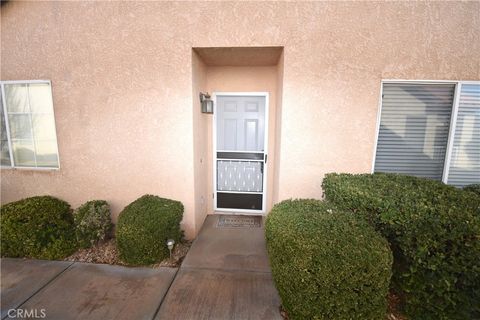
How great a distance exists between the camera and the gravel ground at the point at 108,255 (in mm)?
2908

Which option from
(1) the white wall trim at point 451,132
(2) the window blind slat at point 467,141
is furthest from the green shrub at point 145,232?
(2) the window blind slat at point 467,141

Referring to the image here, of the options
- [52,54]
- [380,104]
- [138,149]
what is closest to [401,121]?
[380,104]

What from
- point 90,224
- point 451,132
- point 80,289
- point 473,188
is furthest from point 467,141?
point 90,224

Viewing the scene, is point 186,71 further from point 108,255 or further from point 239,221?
point 108,255

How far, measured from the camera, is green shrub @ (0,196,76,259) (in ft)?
9.58

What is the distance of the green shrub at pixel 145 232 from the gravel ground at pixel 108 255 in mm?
114

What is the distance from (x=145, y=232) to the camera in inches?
108

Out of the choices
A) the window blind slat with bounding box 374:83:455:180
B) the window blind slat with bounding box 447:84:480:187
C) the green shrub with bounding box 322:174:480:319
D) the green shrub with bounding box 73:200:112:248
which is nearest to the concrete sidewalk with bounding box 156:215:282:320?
the green shrub with bounding box 322:174:480:319

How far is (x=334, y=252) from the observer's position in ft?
5.47

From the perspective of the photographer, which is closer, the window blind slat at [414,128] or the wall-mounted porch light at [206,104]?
the window blind slat at [414,128]

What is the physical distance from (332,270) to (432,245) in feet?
3.01

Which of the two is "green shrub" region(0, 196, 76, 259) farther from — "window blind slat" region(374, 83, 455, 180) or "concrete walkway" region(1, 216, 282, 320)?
"window blind slat" region(374, 83, 455, 180)

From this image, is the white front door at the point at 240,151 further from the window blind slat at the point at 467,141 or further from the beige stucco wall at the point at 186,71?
the window blind slat at the point at 467,141

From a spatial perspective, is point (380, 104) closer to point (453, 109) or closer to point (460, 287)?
point (453, 109)
